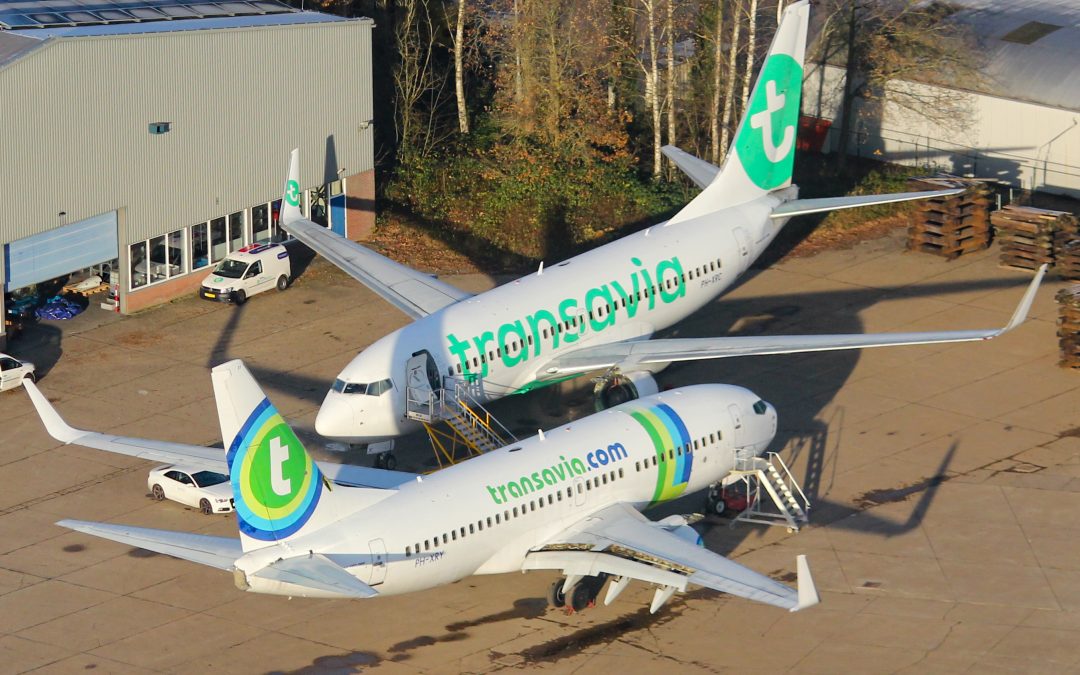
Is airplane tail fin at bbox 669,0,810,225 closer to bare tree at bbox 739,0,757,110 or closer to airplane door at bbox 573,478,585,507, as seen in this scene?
bare tree at bbox 739,0,757,110

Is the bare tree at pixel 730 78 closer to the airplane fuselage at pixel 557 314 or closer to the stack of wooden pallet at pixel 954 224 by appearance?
the stack of wooden pallet at pixel 954 224

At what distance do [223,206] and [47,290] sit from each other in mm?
7977

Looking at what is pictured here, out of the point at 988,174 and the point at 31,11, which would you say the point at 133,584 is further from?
the point at 988,174

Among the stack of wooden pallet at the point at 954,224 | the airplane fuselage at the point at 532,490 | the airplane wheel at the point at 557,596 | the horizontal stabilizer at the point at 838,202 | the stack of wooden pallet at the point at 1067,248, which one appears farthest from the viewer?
the stack of wooden pallet at the point at 954,224

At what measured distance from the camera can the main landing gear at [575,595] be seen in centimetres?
4156

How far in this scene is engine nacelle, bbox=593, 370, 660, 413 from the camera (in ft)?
174

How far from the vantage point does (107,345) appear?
201 feet

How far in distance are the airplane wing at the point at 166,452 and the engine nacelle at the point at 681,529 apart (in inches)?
267

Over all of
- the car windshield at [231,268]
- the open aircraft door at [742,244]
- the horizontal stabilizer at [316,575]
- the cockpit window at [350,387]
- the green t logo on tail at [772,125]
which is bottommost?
the horizontal stabilizer at [316,575]

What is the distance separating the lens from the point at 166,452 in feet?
135

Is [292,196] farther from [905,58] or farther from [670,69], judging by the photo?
[905,58]

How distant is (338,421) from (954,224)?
109ft

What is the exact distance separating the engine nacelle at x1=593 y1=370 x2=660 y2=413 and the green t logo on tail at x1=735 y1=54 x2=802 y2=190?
1167 cm

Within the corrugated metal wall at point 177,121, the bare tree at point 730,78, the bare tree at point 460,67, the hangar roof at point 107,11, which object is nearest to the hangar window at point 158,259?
the corrugated metal wall at point 177,121
